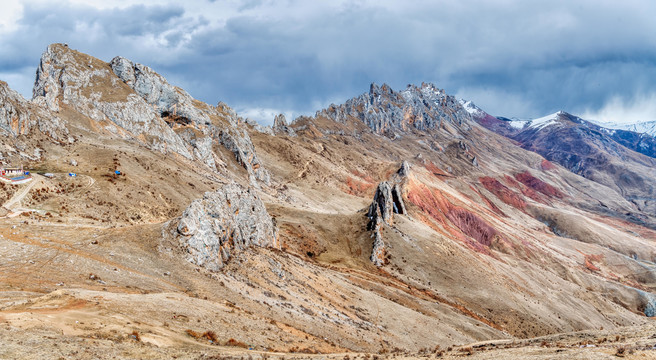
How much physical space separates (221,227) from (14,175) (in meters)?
30.9

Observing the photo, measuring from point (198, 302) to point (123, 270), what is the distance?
8.40 m

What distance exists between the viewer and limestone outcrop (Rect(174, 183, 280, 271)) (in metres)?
39.9

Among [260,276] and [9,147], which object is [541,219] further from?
[9,147]

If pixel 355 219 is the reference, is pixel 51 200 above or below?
below

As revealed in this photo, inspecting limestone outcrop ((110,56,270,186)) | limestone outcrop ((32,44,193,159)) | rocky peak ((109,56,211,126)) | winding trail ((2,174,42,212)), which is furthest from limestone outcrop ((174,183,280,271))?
rocky peak ((109,56,211,126))

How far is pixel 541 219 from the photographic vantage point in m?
196

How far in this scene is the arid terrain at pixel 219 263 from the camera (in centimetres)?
2423

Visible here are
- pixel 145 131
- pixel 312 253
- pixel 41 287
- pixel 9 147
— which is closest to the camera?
pixel 41 287

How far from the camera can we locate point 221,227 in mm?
44812

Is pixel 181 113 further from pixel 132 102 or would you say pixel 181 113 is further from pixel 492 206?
pixel 492 206

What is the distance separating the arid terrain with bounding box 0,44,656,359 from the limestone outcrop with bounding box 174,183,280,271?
0.21 meters

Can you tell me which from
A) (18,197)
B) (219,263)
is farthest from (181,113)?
(219,263)

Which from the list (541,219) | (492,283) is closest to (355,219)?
(492,283)

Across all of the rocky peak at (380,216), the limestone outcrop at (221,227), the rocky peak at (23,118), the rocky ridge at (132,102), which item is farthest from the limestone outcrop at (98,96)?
the rocky peak at (380,216)
